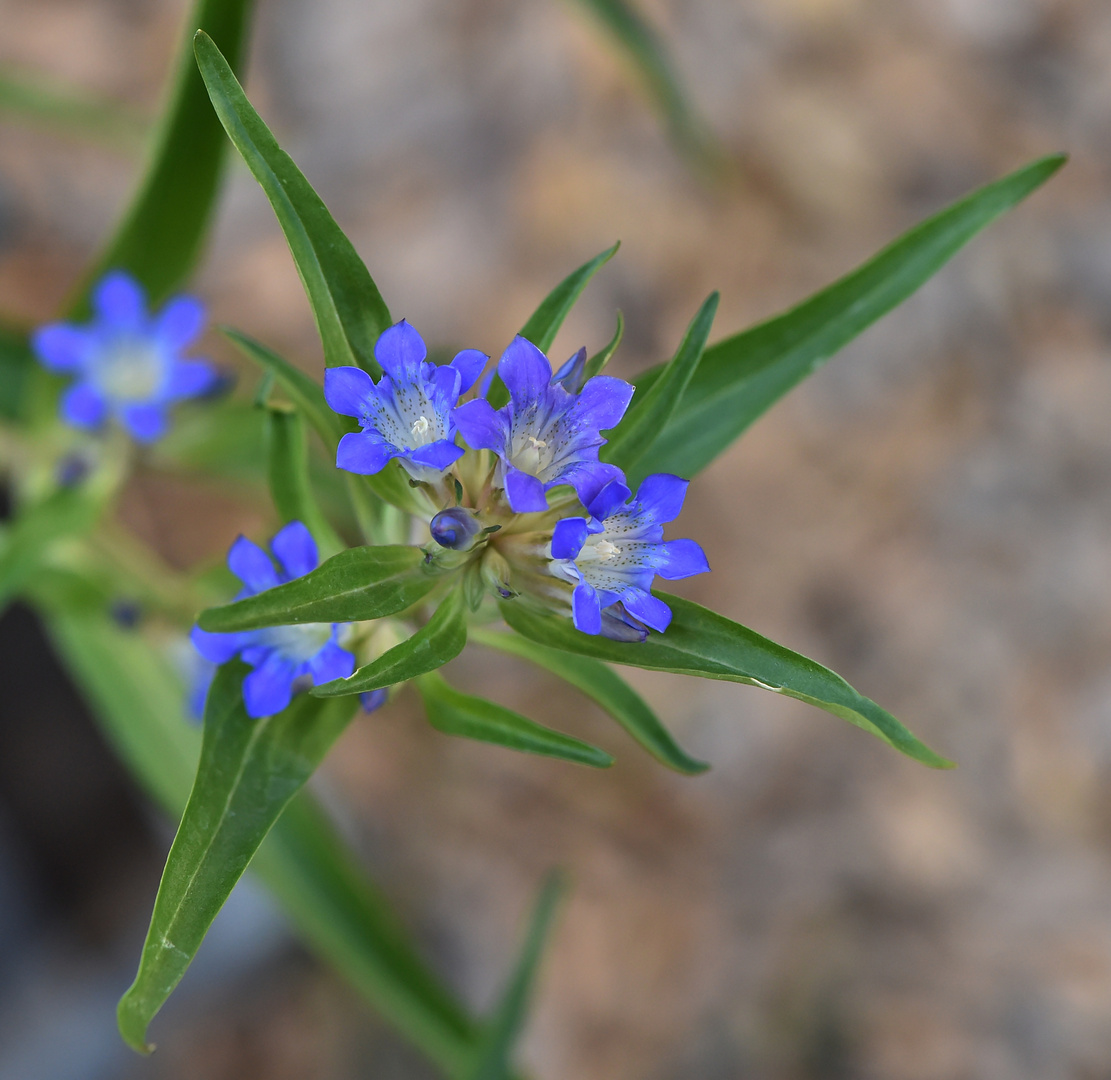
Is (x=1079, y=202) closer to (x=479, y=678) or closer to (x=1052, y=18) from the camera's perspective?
(x=1052, y=18)

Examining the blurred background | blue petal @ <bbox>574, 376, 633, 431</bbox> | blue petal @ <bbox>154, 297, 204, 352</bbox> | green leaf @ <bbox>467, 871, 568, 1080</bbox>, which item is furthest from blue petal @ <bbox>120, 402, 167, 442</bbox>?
the blurred background

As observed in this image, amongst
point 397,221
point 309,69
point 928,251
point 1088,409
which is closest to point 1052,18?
point 1088,409

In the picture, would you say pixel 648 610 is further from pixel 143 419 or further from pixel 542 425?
pixel 143 419

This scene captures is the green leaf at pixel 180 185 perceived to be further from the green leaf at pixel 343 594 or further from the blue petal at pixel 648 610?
the blue petal at pixel 648 610

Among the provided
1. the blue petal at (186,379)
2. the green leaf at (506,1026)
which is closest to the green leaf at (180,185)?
the blue petal at (186,379)

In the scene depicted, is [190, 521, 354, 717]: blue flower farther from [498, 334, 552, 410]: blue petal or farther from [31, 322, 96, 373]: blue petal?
[31, 322, 96, 373]: blue petal

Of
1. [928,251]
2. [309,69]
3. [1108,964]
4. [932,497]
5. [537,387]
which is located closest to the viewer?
[537,387]
